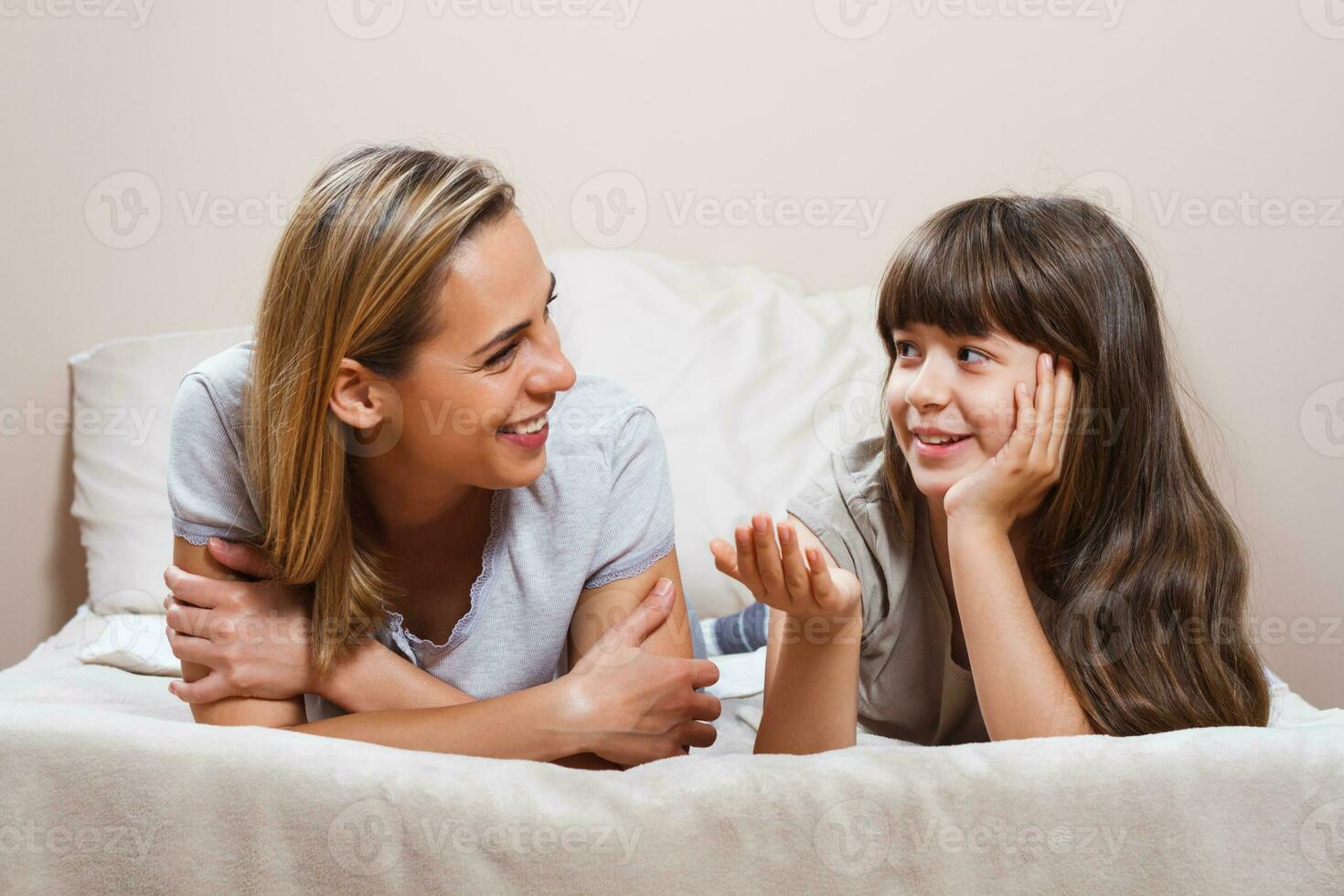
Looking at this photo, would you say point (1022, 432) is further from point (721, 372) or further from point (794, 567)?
point (721, 372)

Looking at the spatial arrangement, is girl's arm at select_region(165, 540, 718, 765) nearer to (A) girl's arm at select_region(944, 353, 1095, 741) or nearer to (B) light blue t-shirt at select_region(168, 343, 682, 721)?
(B) light blue t-shirt at select_region(168, 343, 682, 721)

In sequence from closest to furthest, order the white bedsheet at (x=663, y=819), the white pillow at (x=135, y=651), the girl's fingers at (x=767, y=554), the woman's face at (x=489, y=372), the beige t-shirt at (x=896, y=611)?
the white bedsheet at (x=663, y=819)
the girl's fingers at (x=767, y=554)
the woman's face at (x=489, y=372)
the beige t-shirt at (x=896, y=611)
the white pillow at (x=135, y=651)

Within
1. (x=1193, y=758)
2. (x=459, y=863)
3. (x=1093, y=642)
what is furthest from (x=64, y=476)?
(x=1193, y=758)

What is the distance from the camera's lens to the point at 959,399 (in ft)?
3.59

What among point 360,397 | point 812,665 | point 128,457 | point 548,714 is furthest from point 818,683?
point 128,457

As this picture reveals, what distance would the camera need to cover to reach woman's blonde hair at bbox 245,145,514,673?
1.02m

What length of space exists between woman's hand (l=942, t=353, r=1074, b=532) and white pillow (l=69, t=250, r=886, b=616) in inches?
22.2

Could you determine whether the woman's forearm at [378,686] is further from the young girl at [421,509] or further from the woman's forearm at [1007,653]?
the woman's forearm at [1007,653]

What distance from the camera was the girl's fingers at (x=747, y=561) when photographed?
3.11ft

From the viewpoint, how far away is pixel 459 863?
2.51ft

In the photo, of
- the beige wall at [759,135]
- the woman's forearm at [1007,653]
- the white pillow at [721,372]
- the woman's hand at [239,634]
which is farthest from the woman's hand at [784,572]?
the beige wall at [759,135]

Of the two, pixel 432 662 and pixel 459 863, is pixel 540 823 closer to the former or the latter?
pixel 459 863

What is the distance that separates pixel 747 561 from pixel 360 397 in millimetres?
415

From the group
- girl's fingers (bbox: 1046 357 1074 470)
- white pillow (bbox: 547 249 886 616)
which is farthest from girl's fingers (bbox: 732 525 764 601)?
white pillow (bbox: 547 249 886 616)
